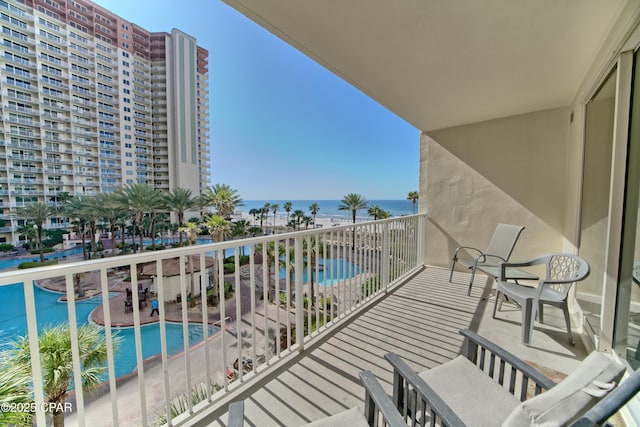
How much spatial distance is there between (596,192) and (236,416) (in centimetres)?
346

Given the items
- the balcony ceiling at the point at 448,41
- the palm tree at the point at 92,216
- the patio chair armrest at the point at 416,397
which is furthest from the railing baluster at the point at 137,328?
the palm tree at the point at 92,216

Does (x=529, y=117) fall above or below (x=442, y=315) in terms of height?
above

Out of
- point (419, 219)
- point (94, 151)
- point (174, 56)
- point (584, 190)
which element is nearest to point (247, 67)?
point (94, 151)

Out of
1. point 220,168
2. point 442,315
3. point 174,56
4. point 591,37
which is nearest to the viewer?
point 591,37

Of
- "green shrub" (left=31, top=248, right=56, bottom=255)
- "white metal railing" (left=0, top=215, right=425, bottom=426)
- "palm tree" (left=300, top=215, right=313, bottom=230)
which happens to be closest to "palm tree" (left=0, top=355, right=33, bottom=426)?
"white metal railing" (left=0, top=215, right=425, bottom=426)

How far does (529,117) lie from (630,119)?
248 cm

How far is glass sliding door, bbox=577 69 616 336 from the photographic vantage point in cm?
200

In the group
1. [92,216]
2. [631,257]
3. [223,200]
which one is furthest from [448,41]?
[92,216]

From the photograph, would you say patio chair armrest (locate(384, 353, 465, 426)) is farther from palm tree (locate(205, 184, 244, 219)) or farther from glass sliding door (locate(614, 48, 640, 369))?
palm tree (locate(205, 184, 244, 219))

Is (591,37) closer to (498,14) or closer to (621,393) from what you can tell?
(498,14)

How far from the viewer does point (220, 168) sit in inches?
1592

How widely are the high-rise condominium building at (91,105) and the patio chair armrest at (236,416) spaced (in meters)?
24.4

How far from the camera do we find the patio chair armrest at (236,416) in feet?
2.69

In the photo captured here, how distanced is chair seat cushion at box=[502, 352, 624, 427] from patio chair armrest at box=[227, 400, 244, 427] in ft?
2.58
